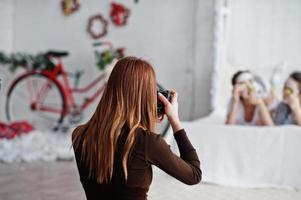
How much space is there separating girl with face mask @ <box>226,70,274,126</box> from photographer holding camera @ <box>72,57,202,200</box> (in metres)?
1.96

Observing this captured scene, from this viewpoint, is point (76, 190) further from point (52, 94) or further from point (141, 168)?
point (52, 94)

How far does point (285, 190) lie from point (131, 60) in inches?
73.1

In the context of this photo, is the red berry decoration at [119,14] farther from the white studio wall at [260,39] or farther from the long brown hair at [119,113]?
the long brown hair at [119,113]

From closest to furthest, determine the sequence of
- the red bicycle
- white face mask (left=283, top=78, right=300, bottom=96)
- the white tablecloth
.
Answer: the white tablecloth < white face mask (left=283, top=78, right=300, bottom=96) < the red bicycle

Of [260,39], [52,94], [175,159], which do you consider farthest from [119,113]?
[52,94]

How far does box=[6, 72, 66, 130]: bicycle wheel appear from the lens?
4637 millimetres

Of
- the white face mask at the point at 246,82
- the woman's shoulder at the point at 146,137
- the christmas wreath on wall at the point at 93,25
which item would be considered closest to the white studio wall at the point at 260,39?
the white face mask at the point at 246,82

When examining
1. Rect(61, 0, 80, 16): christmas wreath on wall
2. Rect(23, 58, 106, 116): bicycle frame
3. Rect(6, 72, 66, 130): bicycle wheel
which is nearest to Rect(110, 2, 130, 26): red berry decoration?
Rect(61, 0, 80, 16): christmas wreath on wall

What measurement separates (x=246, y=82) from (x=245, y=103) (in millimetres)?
163

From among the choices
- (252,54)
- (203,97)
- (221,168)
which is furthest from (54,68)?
(221,168)

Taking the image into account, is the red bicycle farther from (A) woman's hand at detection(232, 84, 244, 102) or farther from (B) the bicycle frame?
(A) woman's hand at detection(232, 84, 244, 102)

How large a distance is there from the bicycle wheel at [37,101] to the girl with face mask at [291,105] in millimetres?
2384

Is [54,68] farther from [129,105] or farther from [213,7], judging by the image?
[129,105]

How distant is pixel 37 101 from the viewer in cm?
479
